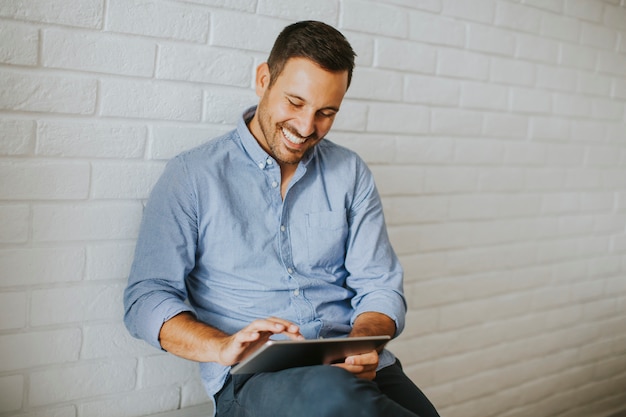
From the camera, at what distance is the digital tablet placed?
4.20 ft

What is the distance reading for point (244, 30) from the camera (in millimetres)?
1907

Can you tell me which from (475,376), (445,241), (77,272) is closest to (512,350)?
(475,376)

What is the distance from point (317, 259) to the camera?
184 cm

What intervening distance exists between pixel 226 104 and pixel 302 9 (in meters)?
0.41

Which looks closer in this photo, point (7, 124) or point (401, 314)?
point (7, 124)

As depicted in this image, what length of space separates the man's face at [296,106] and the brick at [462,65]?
2.73ft

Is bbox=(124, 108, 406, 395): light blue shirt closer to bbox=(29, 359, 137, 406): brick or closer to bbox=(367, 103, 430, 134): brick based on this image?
bbox=(29, 359, 137, 406): brick

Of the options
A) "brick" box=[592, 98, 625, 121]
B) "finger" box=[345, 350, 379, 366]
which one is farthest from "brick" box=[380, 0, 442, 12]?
"finger" box=[345, 350, 379, 366]

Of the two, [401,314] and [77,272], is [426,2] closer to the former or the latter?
[401,314]

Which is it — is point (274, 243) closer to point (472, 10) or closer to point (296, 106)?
point (296, 106)

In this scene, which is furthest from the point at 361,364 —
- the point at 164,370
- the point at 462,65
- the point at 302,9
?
the point at 462,65

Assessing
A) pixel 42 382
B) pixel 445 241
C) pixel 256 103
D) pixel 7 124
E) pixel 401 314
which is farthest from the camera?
pixel 445 241

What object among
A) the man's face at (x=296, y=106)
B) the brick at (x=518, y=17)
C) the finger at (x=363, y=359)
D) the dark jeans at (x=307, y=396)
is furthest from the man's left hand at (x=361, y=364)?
the brick at (x=518, y=17)

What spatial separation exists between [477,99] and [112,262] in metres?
1.64
